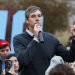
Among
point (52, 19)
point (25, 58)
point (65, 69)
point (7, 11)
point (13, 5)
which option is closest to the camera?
point (65, 69)

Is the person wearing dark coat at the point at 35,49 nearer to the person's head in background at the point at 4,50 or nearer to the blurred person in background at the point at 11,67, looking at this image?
the blurred person in background at the point at 11,67

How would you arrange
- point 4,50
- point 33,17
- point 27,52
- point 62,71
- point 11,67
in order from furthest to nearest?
point 4,50 → point 11,67 → point 33,17 → point 27,52 → point 62,71

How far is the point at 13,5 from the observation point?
11414 millimetres

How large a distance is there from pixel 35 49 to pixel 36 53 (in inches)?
2.2

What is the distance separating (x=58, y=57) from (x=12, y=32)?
4851mm

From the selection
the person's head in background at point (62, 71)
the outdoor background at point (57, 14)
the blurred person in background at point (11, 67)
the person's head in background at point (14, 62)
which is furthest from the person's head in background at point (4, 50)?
the outdoor background at point (57, 14)

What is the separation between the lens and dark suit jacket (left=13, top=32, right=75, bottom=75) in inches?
171

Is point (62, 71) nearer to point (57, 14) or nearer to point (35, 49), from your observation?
point (35, 49)

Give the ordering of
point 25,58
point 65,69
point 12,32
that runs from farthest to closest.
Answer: point 12,32 < point 25,58 < point 65,69

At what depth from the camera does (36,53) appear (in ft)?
14.5

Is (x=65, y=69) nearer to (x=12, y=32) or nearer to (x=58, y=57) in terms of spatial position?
(x=58, y=57)

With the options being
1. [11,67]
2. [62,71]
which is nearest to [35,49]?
[62,71]

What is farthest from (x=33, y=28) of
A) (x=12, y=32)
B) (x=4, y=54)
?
(x=12, y=32)

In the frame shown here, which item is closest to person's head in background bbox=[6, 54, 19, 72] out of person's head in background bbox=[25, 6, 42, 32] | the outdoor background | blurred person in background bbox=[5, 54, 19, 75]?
blurred person in background bbox=[5, 54, 19, 75]
